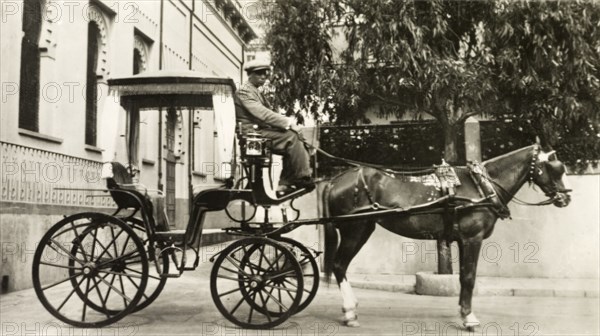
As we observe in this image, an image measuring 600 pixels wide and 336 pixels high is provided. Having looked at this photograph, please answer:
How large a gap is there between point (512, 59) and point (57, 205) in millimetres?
6551

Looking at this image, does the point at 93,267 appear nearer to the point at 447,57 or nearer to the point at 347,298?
the point at 347,298

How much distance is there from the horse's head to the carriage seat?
380 cm

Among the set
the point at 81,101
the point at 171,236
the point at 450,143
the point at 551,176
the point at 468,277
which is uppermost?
the point at 81,101

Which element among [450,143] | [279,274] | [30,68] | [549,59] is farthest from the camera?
[450,143]

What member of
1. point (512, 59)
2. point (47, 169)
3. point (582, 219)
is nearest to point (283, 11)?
point (512, 59)

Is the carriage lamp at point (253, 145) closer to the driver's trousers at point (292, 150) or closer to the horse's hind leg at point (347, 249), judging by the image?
the driver's trousers at point (292, 150)

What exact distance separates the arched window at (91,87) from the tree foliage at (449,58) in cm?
337

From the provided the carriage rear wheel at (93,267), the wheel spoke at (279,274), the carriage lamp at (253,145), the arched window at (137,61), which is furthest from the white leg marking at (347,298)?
the arched window at (137,61)

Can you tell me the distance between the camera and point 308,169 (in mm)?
5371

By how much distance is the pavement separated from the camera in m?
5.23

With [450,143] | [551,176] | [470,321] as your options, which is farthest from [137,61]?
[470,321]

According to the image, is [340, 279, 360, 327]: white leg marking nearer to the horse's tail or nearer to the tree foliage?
the horse's tail

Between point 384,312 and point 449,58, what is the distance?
344 cm

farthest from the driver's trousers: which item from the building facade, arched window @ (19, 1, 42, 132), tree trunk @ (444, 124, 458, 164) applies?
arched window @ (19, 1, 42, 132)
